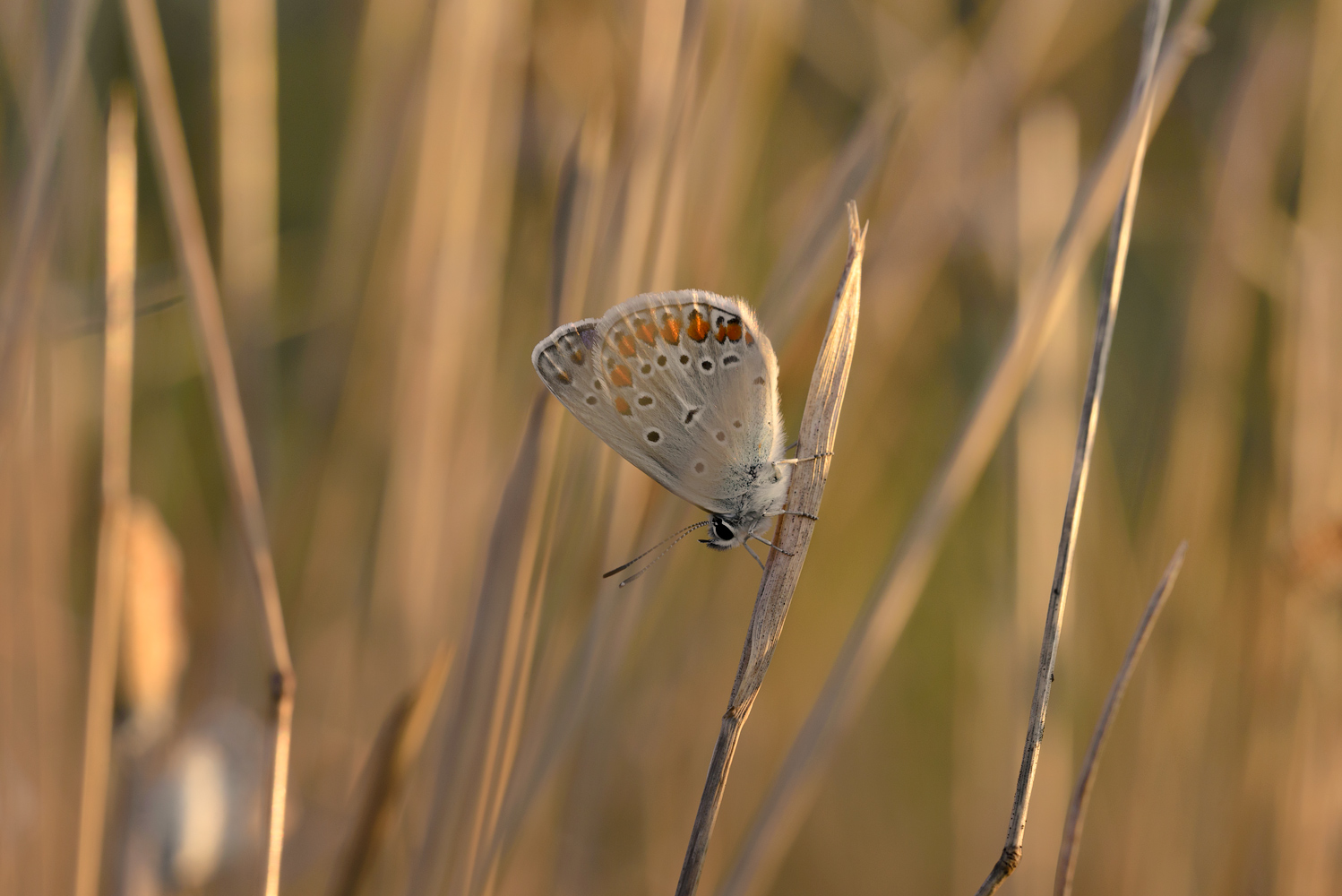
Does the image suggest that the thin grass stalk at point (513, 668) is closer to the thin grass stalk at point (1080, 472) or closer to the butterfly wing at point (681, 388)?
the butterfly wing at point (681, 388)

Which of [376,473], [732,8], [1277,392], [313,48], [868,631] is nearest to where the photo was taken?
[868,631]

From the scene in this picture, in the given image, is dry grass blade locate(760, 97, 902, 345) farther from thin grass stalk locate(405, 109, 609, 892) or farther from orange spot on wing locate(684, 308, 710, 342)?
thin grass stalk locate(405, 109, 609, 892)

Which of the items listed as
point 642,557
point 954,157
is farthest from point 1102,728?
point 954,157

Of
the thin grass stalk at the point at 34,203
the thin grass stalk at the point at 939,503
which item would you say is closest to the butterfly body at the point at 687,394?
the thin grass stalk at the point at 939,503

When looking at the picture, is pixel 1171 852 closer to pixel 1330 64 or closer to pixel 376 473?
pixel 1330 64

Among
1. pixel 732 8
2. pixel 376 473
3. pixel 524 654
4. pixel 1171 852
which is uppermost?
pixel 732 8

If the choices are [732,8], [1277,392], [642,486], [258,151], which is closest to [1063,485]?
[1277,392]
